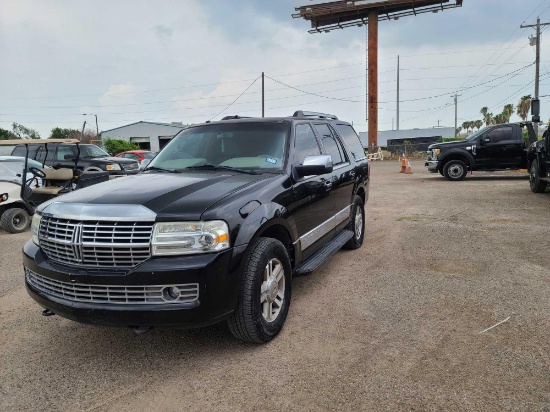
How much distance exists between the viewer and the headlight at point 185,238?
285cm

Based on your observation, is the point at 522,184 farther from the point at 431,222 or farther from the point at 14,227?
the point at 14,227

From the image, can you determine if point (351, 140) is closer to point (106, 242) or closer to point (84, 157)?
point (106, 242)

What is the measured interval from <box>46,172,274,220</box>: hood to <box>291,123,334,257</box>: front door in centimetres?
47

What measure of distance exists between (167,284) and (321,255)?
6.61 ft

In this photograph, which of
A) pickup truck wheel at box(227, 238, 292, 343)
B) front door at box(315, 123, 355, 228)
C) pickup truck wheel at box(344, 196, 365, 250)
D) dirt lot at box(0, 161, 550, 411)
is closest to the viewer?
dirt lot at box(0, 161, 550, 411)

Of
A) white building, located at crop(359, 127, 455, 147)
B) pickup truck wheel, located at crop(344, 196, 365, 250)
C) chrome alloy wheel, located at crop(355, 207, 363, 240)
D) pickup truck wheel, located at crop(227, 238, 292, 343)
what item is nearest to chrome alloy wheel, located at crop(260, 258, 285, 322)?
pickup truck wheel, located at crop(227, 238, 292, 343)

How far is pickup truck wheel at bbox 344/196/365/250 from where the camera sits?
5934 millimetres

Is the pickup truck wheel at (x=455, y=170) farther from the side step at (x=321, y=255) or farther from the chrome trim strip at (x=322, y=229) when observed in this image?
the side step at (x=321, y=255)

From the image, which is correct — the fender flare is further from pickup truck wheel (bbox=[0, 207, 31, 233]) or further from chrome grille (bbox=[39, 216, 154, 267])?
chrome grille (bbox=[39, 216, 154, 267])

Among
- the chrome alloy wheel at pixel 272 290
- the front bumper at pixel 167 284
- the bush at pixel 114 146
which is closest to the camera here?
the front bumper at pixel 167 284

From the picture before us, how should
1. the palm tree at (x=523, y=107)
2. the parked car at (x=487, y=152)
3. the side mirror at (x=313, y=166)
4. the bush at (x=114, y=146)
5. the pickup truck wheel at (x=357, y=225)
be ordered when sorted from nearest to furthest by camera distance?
1. the side mirror at (x=313, y=166)
2. the pickup truck wheel at (x=357, y=225)
3. the parked car at (x=487, y=152)
4. the bush at (x=114, y=146)
5. the palm tree at (x=523, y=107)

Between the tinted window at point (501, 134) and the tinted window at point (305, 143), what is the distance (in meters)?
11.7

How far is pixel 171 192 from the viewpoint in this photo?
127 inches

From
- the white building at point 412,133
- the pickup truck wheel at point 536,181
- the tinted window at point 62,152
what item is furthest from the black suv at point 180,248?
the white building at point 412,133
